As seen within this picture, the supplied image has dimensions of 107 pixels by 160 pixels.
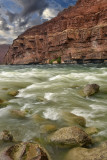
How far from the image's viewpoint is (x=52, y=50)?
6731 centimetres

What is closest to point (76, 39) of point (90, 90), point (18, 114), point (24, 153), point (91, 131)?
point (90, 90)

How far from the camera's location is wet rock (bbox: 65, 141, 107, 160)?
2.77 metres

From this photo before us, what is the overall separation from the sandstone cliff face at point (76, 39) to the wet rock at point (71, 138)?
1746 inches

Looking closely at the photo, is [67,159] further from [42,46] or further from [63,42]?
[42,46]

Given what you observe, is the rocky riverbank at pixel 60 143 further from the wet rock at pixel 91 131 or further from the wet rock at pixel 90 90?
the wet rock at pixel 90 90

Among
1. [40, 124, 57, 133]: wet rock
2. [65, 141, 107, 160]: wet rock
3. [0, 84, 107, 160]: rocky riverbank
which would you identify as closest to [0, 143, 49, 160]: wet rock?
[0, 84, 107, 160]: rocky riverbank

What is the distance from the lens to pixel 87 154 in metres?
2.93

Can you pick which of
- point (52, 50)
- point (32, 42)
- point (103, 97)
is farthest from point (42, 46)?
point (103, 97)

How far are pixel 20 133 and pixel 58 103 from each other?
303cm

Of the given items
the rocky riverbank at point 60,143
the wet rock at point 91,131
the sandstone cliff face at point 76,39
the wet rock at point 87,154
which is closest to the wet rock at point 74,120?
the rocky riverbank at point 60,143

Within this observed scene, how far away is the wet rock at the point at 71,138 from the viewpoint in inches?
132

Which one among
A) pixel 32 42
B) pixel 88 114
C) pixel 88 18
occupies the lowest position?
pixel 88 114

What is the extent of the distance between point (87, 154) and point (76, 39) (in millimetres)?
54770

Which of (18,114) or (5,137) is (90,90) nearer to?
(18,114)
